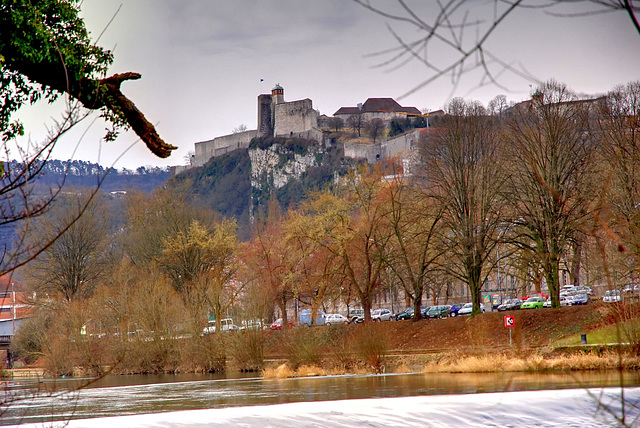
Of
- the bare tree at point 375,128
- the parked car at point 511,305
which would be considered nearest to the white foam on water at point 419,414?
the parked car at point 511,305

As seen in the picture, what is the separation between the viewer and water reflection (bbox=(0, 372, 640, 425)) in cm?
2347

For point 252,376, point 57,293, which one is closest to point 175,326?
point 252,376

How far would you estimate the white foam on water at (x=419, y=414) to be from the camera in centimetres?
1820

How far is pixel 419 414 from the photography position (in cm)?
1894

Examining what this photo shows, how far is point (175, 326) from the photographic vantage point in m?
46.3

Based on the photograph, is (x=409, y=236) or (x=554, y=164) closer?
→ (x=554, y=164)

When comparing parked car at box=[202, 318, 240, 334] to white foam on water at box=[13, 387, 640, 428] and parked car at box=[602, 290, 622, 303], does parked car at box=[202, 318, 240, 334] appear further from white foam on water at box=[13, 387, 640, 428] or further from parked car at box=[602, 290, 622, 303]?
parked car at box=[602, 290, 622, 303]

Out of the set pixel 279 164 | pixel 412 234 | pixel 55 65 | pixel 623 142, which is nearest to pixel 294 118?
pixel 279 164

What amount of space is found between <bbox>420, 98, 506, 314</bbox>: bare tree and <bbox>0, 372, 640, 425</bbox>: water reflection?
11450mm

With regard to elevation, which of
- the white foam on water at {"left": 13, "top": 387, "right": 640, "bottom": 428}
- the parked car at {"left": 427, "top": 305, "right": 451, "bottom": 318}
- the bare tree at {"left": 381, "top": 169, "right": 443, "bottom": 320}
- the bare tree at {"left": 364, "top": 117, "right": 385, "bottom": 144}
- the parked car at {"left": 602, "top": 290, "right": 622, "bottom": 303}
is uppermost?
the bare tree at {"left": 364, "top": 117, "right": 385, "bottom": 144}

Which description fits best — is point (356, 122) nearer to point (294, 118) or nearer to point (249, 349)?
point (294, 118)

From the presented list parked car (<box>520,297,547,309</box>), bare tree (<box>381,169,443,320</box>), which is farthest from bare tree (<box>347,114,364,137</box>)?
parked car (<box>520,297,547,309</box>)

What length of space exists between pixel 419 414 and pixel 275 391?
1020 centimetres

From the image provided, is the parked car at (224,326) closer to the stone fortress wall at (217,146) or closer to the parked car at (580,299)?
the parked car at (580,299)
